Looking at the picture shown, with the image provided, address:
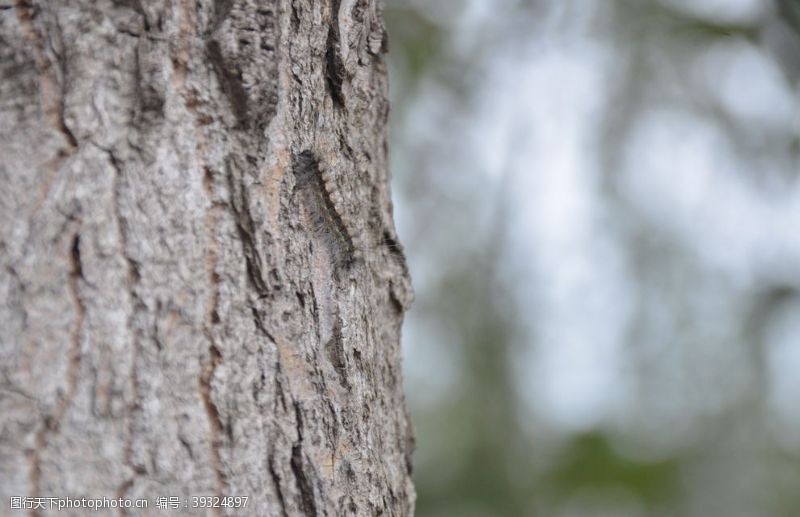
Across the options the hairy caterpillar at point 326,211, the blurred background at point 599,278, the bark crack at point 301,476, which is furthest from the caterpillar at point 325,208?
the blurred background at point 599,278

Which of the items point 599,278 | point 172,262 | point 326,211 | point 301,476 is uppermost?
point 599,278

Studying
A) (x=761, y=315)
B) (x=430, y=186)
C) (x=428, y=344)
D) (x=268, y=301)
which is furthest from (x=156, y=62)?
(x=428, y=344)

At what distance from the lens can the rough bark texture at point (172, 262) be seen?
711 millimetres

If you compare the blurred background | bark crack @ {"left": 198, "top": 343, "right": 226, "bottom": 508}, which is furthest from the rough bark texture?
the blurred background

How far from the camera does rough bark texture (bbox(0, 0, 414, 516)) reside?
0.71 meters

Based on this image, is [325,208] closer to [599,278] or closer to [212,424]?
[212,424]

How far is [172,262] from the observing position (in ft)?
2.50

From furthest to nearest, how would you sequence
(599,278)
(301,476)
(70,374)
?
1. (599,278)
2. (301,476)
3. (70,374)

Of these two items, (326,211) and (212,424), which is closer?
(212,424)

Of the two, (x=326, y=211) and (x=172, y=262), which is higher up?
(x=326, y=211)

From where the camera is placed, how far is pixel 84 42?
754 mm

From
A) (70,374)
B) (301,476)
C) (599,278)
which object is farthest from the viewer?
(599,278)

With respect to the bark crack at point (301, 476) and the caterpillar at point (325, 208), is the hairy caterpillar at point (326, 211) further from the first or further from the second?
the bark crack at point (301, 476)

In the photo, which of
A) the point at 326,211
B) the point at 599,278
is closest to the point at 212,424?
the point at 326,211
